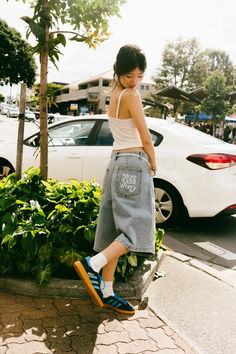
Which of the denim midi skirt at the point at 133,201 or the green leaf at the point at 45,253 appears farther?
the green leaf at the point at 45,253

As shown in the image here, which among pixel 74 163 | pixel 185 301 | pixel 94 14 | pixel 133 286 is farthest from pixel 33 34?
pixel 185 301

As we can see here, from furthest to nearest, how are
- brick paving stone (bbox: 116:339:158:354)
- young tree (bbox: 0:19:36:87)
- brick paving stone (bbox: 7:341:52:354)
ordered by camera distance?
young tree (bbox: 0:19:36:87) < brick paving stone (bbox: 116:339:158:354) < brick paving stone (bbox: 7:341:52:354)

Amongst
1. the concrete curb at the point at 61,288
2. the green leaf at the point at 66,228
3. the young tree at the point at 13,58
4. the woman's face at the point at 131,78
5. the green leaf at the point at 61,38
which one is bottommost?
the concrete curb at the point at 61,288

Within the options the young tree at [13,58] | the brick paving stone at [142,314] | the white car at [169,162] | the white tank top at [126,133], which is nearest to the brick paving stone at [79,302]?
the brick paving stone at [142,314]

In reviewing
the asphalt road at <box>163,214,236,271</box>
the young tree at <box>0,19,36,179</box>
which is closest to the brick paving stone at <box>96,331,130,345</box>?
the asphalt road at <box>163,214,236,271</box>

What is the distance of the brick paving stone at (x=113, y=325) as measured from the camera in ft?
7.36

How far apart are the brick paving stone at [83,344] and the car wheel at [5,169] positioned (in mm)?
3398

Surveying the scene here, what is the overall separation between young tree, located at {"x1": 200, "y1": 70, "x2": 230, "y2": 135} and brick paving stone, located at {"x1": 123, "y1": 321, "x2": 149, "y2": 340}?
58.1ft

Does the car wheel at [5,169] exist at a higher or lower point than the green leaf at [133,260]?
higher

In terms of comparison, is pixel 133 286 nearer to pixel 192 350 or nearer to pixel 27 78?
pixel 192 350

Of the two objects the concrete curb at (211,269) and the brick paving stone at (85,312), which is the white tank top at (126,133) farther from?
the concrete curb at (211,269)

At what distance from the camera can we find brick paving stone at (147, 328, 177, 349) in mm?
2137

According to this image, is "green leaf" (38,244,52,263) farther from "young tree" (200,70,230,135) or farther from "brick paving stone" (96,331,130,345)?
"young tree" (200,70,230,135)

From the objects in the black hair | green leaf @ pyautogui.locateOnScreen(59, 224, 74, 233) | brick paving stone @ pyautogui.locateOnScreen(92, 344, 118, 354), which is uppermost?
the black hair
